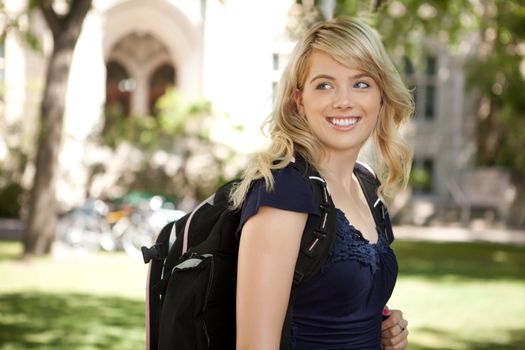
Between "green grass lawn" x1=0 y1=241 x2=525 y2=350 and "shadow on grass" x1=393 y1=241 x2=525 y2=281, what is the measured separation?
2cm

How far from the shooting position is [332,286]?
90.3 inches

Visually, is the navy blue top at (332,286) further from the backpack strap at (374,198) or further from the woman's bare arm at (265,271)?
the backpack strap at (374,198)

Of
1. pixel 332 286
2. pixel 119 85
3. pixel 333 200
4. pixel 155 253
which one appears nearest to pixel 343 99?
pixel 333 200

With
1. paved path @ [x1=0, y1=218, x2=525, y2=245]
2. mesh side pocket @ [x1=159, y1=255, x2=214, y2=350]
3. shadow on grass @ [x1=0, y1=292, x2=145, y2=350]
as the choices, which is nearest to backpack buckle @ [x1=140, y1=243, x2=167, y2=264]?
mesh side pocket @ [x1=159, y1=255, x2=214, y2=350]

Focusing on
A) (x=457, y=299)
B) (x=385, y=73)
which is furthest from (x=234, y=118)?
(x=385, y=73)

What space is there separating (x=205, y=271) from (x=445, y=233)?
926 inches

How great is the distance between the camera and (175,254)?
2.40 m

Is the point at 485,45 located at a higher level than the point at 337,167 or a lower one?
higher

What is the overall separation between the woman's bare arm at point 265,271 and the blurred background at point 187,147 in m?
1.11

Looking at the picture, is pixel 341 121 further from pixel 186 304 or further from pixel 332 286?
pixel 186 304

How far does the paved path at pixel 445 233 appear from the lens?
20.8 m

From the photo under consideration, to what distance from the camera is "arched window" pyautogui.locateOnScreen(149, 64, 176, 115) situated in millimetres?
31297

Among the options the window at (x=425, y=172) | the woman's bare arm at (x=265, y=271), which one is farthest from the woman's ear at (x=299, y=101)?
the window at (x=425, y=172)

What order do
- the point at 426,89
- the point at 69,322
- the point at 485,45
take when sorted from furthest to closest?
1. the point at 426,89
2. the point at 485,45
3. the point at 69,322
